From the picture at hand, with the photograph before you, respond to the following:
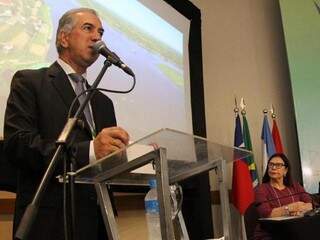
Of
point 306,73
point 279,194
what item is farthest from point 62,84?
point 306,73

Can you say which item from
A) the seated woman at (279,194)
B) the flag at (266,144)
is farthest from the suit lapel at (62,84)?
the flag at (266,144)

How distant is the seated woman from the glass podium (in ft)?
8.47

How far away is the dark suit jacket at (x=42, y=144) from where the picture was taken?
139 cm

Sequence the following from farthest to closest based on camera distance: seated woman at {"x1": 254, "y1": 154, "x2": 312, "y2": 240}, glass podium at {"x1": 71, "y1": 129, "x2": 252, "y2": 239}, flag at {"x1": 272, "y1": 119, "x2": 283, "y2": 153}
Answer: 1. flag at {"x1": 272, "y1": 119, "x2": 283, "y2": 153}
2. seated woman at {"x1": 254, "y1": 154, "x2": 312, "y2": 240}
3. glass podium at {"x1": 71, "y1": 129, "x2": 252, "y2": 239}

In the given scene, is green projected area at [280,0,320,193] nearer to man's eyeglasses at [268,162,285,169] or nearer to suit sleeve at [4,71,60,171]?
man's eyeglasses at [268,162,285,169]

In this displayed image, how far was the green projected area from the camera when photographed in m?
4.87

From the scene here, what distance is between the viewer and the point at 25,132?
141cm

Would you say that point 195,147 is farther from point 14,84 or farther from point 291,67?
point 291,67

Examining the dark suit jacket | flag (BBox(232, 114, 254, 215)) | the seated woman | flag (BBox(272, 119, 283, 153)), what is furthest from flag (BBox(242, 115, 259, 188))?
the dark suit jacket

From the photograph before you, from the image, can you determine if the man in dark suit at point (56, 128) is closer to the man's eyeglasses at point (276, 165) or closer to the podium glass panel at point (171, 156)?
the podium glass panel at point (171, 156)

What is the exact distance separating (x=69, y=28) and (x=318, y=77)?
12.8 ft

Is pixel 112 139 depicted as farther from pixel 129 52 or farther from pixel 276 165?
pixel 276 165

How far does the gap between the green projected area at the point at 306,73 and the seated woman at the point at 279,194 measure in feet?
2.49

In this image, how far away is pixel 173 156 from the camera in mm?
1249
